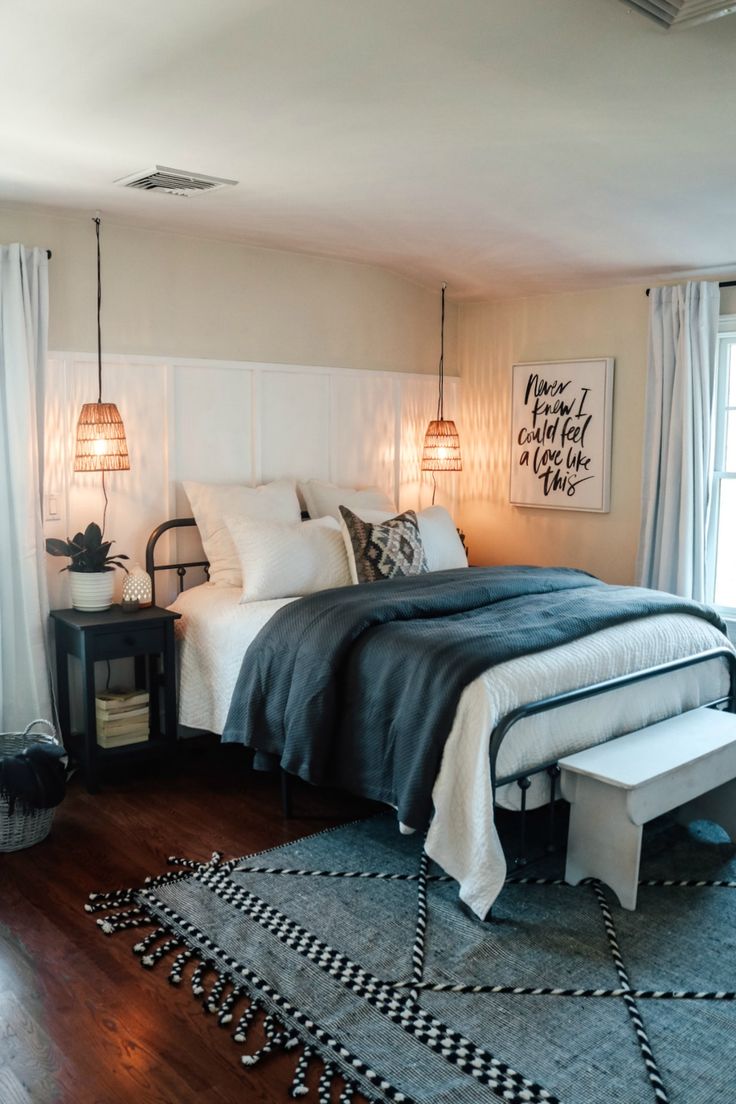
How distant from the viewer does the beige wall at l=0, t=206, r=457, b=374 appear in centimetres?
426

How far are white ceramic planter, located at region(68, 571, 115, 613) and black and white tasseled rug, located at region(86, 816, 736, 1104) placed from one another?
1349 mm

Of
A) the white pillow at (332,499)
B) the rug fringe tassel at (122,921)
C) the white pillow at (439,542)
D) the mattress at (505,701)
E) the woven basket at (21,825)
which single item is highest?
the white pillow at (332,499)

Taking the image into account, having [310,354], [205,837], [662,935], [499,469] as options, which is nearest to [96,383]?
[310,354]

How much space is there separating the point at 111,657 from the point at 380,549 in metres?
1.26

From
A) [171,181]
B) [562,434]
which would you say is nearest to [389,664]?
[171,181]

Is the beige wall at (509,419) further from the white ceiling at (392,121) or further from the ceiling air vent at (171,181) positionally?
the ceiling air vent at (171,181)

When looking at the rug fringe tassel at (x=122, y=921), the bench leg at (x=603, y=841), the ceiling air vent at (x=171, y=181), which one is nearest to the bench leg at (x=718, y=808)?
the bench leg at (x=603, y=841)

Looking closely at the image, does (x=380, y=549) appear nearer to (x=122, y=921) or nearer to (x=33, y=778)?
(x=33, y=778)

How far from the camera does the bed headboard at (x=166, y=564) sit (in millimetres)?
4492

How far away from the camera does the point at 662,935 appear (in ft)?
9.45

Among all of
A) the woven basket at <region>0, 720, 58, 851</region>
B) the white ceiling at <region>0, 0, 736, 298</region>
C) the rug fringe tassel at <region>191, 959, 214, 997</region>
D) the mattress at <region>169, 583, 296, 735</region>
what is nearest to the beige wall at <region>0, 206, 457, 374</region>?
the white ceiling at <region>0, 0, 736, 298</region>

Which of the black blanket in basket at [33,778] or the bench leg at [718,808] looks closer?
the black blanket in basket at [33,778]

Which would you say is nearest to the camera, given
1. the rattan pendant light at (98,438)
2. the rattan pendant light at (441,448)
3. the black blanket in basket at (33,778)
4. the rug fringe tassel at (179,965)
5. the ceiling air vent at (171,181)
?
the rug fringe tassel at (179,965)

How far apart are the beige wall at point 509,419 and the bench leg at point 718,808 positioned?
1805 mm
